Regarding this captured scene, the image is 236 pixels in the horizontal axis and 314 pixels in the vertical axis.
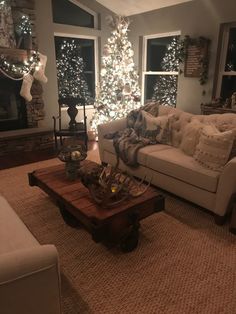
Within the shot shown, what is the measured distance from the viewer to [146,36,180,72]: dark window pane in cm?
518

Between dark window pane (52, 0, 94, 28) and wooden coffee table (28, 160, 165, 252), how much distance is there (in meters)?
4.10

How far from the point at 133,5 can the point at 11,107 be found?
316 cm

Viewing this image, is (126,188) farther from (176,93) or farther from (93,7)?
(93,7)

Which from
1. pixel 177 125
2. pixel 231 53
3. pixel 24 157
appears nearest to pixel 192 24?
pixel 231 53

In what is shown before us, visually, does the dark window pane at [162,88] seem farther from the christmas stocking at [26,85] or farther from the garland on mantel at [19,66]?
the christmas stocking at [26,85]

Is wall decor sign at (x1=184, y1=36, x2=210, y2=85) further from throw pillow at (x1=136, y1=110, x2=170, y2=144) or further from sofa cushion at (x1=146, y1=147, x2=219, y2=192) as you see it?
sofa cushion at (x1=146, y1=147, x2=219, y2=192)

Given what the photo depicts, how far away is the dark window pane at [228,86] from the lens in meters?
4.45

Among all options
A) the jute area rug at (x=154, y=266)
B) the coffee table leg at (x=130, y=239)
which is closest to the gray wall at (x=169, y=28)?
the jute area rug at (x=154, y=266)

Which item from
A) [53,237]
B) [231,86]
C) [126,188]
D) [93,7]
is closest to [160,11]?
[93,7]

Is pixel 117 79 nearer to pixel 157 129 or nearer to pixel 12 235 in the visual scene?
pixel 157 129

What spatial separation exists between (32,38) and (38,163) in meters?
2.28

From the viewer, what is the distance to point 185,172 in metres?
2.67

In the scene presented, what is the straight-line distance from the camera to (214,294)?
5.62 ft

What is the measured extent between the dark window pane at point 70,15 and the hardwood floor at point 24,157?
261cm
